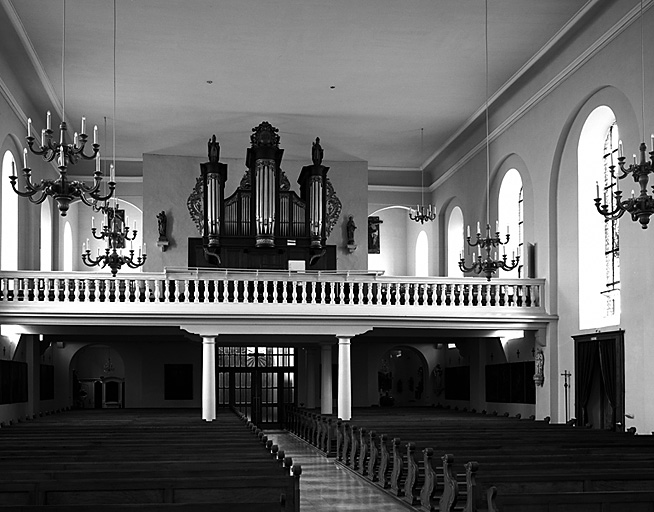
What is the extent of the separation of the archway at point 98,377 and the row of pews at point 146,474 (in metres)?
18.4

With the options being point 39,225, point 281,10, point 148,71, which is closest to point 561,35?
point 281,10

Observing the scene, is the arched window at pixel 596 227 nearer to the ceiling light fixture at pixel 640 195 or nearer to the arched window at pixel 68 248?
the ceiling light fixture at pixel 640 195

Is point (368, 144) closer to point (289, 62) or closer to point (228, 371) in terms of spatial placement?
point (289, 62)

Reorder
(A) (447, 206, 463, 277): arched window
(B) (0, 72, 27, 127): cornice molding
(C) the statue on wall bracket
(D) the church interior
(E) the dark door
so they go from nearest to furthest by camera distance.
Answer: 1. (D) the church interior
2. (B) (0, 72, 27, 127): cornice molding
3. (C) the statue on wall bracket
4. (A) (447, 206, 463, 277): arched window
5. (E) the dark door

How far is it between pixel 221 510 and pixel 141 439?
7.10 m

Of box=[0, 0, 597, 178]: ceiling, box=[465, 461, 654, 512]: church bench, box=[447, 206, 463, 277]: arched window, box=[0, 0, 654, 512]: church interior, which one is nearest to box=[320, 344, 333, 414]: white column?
box=[0, 0, 654, 512]: church interior

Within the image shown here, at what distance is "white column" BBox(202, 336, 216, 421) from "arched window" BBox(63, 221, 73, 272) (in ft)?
31.6

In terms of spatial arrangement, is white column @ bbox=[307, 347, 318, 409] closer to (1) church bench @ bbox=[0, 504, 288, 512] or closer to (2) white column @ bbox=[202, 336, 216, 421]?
(2) white column @ bbox=[202, 336, 216, 421]

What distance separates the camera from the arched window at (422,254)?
99.1 ft

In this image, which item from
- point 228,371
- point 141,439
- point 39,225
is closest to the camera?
point 141,439

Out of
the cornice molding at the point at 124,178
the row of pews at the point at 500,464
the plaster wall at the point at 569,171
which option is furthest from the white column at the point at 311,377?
the row of pews at the point at 500,464

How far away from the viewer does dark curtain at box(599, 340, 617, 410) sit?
16922 millimetres

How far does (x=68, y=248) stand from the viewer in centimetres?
2844

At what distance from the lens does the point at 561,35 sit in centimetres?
1798
